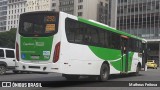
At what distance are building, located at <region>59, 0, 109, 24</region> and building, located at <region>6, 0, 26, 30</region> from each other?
44.3 m

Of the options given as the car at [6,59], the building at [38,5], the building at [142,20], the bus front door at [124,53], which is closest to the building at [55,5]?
the building at [38,5]

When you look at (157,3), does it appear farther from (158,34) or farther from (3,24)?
(3,24)

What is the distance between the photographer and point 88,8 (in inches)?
5123

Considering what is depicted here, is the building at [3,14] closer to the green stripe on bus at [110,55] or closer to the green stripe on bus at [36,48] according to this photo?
the green stripe on bus at [110,55]

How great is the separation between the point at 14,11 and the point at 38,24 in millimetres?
171378

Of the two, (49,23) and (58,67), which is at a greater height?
(49,23)

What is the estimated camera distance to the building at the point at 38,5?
16062cm

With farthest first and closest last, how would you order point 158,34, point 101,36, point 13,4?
point 13,4 → point 158,34 → point 101,36

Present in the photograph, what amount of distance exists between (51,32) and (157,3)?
3050 inches

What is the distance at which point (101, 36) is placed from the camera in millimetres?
19250

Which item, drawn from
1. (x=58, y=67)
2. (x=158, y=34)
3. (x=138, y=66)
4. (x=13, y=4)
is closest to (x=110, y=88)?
(x=58, y=67)

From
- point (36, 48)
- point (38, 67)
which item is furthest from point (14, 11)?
point (38, 67)

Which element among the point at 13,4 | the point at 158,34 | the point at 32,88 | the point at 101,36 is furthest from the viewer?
the point at 13,4

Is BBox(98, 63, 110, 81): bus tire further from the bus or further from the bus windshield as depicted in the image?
the bus windshield
